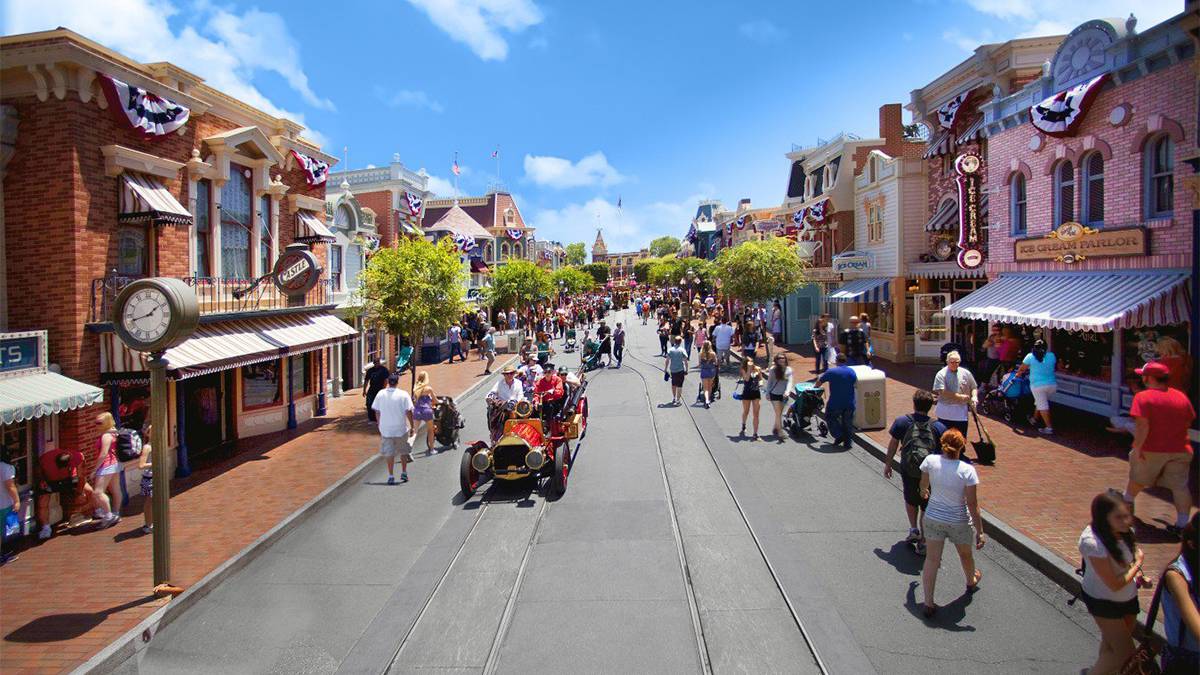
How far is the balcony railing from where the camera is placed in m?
9.80

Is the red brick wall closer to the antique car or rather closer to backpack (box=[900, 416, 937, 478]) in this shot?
backpack (box=[900, 416, 937, 478])

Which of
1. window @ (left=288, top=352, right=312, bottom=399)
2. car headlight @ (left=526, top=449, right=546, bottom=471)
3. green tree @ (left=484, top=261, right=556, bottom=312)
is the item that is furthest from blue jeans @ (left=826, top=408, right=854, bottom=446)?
green tree @ (left=484, top=261, right=556, bottom=312)

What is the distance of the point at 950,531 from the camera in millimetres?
5793

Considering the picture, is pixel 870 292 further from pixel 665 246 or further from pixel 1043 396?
pixel 665 246

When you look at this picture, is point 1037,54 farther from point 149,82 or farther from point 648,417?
point 149,82

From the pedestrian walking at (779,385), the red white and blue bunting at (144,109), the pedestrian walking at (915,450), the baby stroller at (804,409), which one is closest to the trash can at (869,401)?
the baby stroller at (804,409)

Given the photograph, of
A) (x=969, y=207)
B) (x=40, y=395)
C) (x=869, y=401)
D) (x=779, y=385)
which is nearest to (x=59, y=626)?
(x=40, y=395)

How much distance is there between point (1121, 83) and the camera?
38.7 ft

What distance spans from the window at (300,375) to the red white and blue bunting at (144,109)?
5933mm

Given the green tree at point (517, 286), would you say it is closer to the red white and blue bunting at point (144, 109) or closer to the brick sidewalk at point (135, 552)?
the brick sidewalk at point (135, 552)

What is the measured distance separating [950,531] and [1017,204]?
1239 centimetres

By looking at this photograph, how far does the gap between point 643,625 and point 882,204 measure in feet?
71.0

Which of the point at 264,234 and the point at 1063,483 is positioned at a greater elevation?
the point at 264,234

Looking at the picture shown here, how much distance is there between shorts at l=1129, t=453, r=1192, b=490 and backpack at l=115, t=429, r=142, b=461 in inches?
482
